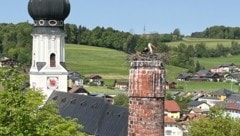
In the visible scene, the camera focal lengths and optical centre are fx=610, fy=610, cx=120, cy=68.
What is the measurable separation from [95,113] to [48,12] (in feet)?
51.7

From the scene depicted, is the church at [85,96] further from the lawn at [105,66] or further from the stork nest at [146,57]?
the lawn at [105,66]

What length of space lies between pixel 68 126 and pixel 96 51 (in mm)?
147084

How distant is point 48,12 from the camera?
56750 mm

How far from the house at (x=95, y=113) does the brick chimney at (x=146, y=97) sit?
943 inches

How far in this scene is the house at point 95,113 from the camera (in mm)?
38625

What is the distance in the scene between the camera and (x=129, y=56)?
40.9 feet

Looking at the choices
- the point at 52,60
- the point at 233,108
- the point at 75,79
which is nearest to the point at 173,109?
the point at 233,108

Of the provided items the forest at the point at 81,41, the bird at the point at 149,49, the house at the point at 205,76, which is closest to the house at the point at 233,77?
the house at the point at 205,76

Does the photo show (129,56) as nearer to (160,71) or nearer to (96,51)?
(160,71)

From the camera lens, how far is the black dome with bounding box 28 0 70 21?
5675 cm

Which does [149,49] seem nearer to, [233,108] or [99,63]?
[233,108]

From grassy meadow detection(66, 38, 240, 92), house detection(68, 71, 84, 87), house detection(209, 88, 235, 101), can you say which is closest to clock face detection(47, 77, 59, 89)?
house detection(209, 88, 235, 101)

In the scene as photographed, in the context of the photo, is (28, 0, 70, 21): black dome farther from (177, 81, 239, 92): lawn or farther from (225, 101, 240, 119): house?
(177, 81, 239, 92): lawn

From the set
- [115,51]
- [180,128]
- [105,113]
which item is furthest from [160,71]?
[115,51]
